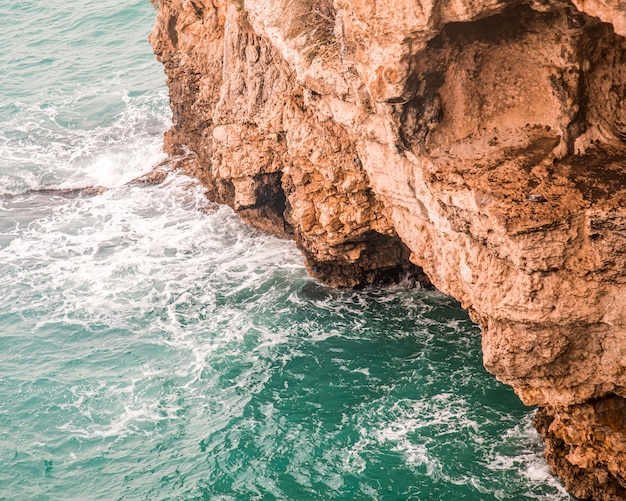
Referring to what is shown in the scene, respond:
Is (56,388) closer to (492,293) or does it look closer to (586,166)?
(492,293)

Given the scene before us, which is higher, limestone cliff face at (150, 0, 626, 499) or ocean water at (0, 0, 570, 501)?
limestone cliff face at (150, 0, 626, 499)

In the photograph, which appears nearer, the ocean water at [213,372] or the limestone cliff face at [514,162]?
the limestone cliff face at [514,162]

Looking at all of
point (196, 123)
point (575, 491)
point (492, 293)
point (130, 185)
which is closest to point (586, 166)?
point (492, 293)

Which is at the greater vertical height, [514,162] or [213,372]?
[514,162]

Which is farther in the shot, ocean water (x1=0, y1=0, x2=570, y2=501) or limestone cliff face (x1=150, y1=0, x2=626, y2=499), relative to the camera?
ocean water (x1=0, y1=0, x2=570, y2=501)

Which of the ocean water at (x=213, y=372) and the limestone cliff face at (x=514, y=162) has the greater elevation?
the limestone cliff face at (x=514, y=162)
